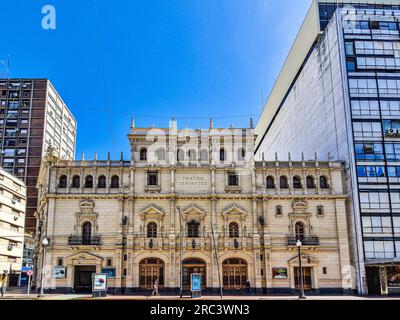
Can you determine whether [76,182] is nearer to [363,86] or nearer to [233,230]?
[233,230]

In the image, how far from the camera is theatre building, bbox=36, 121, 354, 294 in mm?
46906

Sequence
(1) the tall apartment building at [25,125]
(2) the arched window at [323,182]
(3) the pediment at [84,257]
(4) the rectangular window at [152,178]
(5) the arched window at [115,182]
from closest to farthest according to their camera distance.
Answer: (3) the pediment at [84,257]
(5) the arched window at [115,182]
(4) the rectangular window at [152,178]
(2) the arched window at [323,182]
(1) the tall apartment building at [25,125]

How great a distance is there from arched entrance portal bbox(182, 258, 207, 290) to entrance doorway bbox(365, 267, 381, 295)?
58.5ft

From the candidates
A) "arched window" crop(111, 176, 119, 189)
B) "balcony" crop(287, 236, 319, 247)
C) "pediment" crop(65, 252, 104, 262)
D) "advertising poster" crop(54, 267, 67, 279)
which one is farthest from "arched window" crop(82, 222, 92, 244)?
"balcony" crop(287, 236, 319, 247)

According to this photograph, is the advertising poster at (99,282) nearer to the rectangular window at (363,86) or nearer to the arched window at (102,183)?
the arched window at (102,183)

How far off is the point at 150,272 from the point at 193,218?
7.73 meters

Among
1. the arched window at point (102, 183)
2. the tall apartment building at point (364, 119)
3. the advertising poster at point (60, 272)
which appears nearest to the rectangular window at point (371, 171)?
the tall apartment building at point (364, 119)

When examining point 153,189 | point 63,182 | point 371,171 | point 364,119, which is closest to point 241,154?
point 153,189

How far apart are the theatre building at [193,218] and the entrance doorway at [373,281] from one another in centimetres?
197

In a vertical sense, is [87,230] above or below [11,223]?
below

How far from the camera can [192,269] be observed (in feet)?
156

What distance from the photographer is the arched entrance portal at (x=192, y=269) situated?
47.3 metres

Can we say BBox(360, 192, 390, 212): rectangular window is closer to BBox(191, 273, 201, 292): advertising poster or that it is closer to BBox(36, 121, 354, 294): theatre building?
BBox(36, 121, 354, 294): theatre building

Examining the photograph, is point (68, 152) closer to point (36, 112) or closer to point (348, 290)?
point (36, 112)
